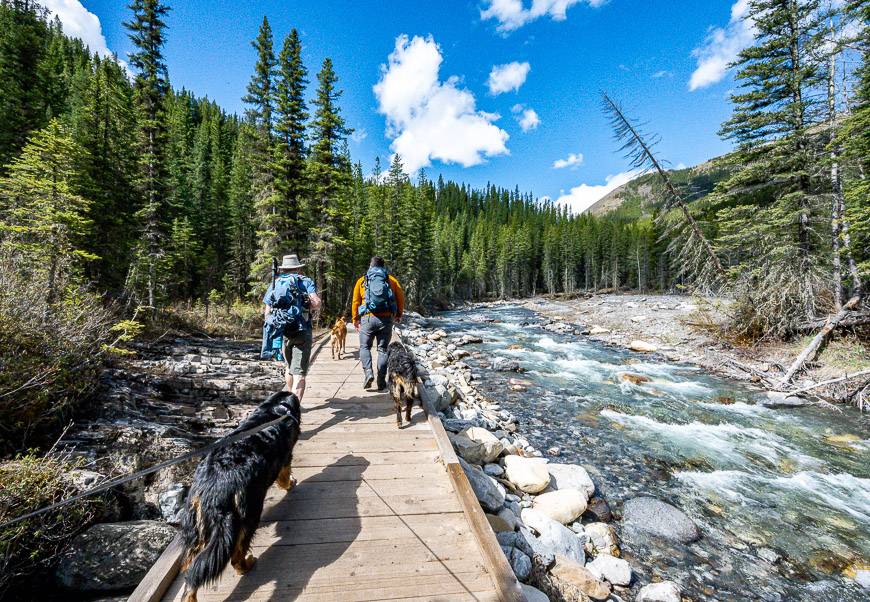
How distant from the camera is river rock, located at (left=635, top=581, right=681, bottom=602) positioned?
Result: 366 centimetres

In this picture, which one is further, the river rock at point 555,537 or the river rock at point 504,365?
the river rock at point 504,365

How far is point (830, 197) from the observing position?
12.0 meters

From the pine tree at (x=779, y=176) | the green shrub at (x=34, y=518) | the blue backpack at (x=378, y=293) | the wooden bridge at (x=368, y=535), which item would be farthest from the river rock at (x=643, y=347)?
the green shrub at (x=34, y=518)

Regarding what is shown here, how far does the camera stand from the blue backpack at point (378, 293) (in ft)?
18.3

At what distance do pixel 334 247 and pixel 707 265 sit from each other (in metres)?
18.0

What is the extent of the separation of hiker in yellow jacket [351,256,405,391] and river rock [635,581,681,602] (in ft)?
14.7

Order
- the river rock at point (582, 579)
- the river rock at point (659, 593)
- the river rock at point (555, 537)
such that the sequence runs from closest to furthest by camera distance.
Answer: the river rock at point (582, 579) → the river rock at point (659, 593) → the river rock at point (555, 537)

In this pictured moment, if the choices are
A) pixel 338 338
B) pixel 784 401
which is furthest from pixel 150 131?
pixel 784 401

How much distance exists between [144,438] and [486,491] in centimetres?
479

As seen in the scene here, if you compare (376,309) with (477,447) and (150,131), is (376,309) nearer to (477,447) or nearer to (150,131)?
(477,447)

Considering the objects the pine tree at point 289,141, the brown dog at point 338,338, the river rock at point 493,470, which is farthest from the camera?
the pine tree at point 289,141

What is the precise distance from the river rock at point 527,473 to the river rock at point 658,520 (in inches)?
53.6

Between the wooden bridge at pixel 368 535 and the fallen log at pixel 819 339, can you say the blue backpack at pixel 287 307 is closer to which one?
the wooden bridge at pixel 368 535

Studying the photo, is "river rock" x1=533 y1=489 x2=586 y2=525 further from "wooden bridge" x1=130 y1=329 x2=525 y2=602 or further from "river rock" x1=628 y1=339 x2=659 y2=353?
"river rock" x1=628 y1=339 x2=659 y2=353
